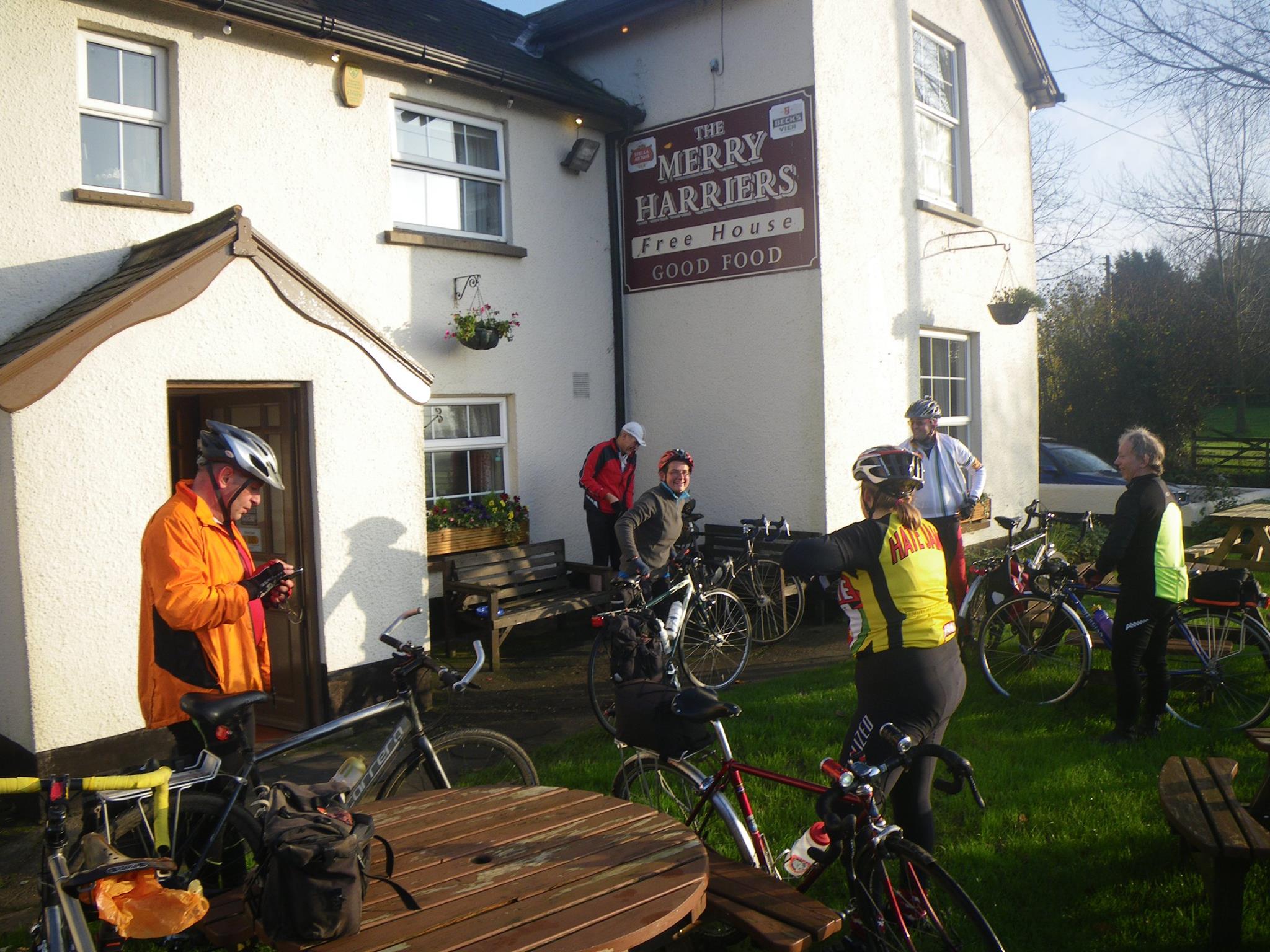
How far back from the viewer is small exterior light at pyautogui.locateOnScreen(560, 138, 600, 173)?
10211 mm

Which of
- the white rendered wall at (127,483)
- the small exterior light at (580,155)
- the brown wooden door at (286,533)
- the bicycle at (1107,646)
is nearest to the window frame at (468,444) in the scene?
the brown wooden door at (286,533)

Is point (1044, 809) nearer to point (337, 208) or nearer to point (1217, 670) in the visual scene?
point (1217, 670)

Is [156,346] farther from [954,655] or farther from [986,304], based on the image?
[986,304]

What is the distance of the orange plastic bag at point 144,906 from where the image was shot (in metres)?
2.69

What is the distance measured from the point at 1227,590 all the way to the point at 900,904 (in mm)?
4178

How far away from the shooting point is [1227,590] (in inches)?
247

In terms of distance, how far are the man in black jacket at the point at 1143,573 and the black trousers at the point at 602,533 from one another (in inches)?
182

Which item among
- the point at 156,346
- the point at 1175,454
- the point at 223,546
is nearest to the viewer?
the point at 223,546

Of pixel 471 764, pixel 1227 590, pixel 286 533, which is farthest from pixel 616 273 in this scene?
pixel 471 764

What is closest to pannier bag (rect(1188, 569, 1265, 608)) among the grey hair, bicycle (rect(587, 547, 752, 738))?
the grey hair

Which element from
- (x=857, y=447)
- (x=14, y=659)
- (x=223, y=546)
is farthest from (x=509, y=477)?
(x=223, y=546)

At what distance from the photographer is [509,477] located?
995 centimetres

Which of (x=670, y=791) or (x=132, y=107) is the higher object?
(x=132, y=107)

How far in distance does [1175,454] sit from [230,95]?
63.7 feet
